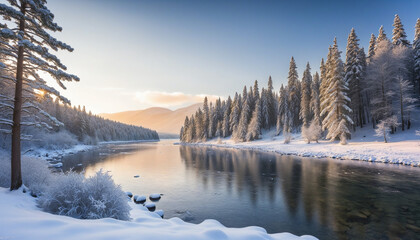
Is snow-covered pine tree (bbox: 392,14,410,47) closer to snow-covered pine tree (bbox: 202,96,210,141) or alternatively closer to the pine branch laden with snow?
the pine branch laden with snow

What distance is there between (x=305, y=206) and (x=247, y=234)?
699cm

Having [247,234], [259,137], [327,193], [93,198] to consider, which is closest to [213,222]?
[247,234]

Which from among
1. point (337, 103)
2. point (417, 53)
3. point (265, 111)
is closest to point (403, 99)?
point (337, 103)

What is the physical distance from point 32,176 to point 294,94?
194 ft

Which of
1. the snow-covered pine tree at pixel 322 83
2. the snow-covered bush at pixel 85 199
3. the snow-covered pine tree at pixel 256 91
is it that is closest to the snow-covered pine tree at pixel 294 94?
the snow-covered pine tree at pixel 322 83

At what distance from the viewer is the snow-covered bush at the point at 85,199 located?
6.76 meters

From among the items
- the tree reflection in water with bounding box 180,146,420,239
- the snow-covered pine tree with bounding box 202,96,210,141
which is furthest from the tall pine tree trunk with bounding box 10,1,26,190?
the snow-covered pine tree with bounding box 202,96,210,141

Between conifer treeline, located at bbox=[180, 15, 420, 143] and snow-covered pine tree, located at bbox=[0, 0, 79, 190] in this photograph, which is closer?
snow-covered pine tree, located at bbox=[0, 0, 79, 190]

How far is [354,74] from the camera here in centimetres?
3906

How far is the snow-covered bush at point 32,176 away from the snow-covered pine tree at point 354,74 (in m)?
46.1

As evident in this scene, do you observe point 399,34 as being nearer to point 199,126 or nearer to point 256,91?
point 256,91

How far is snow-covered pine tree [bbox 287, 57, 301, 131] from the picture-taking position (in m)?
56.4

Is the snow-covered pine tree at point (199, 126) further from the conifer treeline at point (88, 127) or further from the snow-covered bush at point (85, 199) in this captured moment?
the snow-covered bush at point (85, 199)

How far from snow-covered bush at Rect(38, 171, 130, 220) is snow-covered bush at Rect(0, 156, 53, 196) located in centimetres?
249
